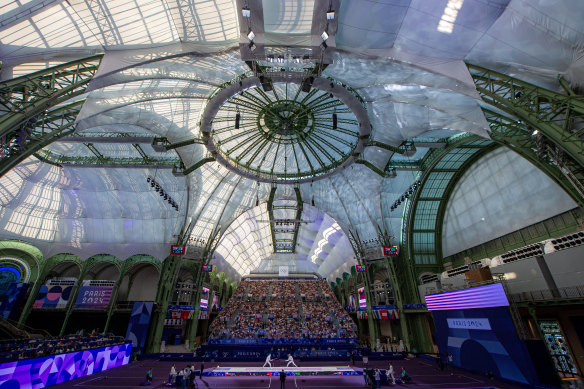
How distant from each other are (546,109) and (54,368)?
36366 millimetres

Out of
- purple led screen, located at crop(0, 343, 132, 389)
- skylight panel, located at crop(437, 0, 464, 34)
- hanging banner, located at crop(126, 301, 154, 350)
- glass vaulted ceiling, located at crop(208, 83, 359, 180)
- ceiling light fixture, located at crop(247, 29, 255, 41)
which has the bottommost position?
purple led screen, located at crop(0, 343, 132, 389)

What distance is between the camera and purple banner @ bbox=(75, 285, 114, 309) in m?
39.5

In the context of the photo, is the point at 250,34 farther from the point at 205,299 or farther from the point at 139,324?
the point at 205,299

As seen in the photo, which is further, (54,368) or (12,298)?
(12,298)

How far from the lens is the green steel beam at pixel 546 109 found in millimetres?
13617

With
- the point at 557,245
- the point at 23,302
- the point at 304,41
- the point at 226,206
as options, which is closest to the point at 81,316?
the point at 23,302

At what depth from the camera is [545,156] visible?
55.5ft

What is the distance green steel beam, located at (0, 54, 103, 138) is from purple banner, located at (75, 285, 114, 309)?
33.1 metres

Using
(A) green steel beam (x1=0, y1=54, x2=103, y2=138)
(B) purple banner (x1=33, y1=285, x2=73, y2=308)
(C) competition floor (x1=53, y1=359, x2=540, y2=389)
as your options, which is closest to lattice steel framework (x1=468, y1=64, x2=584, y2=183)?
(C) competition floor (x1=53, y1=359, x2=540, y2=389)

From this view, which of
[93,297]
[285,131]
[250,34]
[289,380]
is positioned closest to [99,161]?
[93,297]

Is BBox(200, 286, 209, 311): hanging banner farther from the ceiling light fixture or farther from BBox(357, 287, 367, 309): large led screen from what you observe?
the ceiling light fixture

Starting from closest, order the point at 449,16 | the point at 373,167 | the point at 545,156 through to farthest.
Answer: the point at 449,16
the point at 545,156
the point at 373,167

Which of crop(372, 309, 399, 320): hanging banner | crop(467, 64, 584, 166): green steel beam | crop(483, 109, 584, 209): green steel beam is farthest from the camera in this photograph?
crop(372, 309, 399, 320): hanging banner

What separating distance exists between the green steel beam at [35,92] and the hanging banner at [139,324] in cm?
2997
